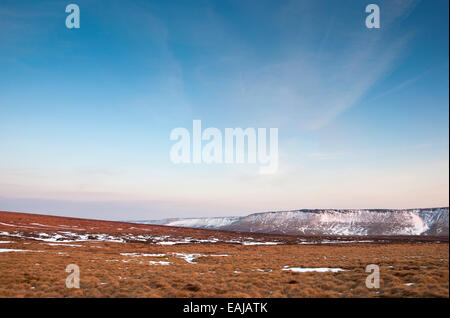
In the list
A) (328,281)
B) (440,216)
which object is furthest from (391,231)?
(328,281)

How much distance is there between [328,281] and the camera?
13.4 meters

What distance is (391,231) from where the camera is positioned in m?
196

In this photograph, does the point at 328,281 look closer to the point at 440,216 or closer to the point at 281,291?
the point at 281,291
